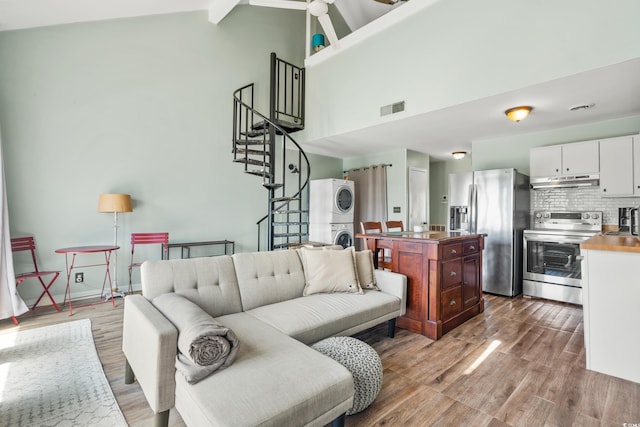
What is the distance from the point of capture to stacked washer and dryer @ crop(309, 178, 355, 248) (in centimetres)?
562

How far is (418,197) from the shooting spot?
20.2 ft

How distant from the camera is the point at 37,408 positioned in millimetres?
1699

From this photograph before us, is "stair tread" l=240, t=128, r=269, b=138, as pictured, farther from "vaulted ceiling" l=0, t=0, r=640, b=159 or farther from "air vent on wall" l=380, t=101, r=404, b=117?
"air vent on wall" l=380, t=101, r=404, b=117

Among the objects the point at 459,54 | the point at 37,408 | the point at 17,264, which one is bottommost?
the point at 37,408

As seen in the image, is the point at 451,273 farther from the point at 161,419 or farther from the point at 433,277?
the point at 161,419

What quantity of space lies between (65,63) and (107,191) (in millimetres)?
1641

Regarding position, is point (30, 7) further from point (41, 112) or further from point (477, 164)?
point (477, 164)

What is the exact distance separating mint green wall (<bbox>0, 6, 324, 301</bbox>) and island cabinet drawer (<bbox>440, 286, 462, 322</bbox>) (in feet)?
11.8

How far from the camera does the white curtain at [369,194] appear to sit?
5.99m

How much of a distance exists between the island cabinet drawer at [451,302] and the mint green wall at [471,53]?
6.80 ft

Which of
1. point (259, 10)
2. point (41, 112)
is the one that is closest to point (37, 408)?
point (41, 112)

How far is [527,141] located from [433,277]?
10.9 ft

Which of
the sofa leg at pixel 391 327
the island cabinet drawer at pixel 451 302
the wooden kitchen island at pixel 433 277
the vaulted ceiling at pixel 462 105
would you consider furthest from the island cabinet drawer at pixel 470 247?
the vaulted ceiling at pixel 462 105

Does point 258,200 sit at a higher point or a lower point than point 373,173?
lower
